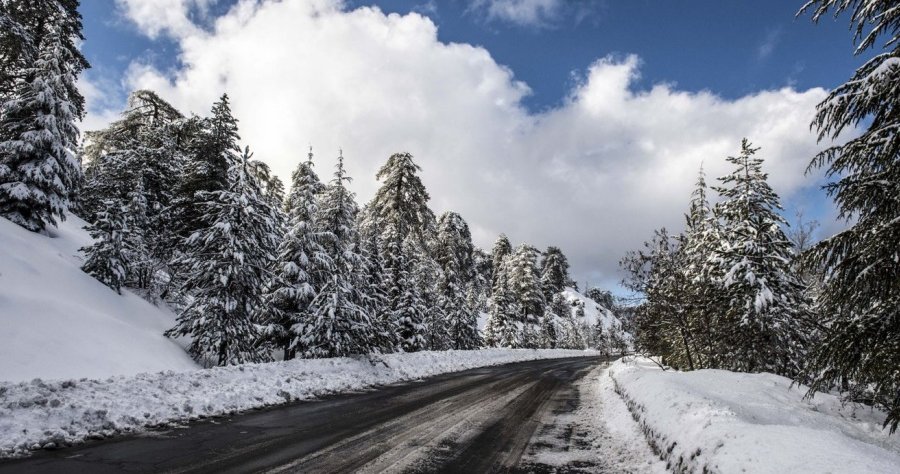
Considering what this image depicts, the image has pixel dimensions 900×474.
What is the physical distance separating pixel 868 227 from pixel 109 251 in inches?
890

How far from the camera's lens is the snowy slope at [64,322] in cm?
1062

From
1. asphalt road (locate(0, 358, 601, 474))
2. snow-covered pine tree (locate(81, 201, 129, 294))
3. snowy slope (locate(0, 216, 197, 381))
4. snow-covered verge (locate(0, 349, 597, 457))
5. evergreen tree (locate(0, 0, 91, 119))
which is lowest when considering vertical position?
asphalt road (locate(0, 358, 601, 474))

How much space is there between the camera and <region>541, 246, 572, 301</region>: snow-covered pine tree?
7981 centimetres

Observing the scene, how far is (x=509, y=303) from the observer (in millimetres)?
47750

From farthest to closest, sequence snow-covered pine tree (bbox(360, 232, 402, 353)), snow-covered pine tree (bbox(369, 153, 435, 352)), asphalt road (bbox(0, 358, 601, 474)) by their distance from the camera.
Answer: snow-covered pine tree (bbox(369, 153, 435, 352)), snow-covered pine tree (bbox(360, 232, 402, 353)), asphalt road (bbox(0, 358, 601, 474))

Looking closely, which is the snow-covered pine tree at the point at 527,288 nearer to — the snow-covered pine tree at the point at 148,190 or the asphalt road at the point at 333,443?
the snow-covered pine tree at the point at 148,190

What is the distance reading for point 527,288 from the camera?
58125 millimetres

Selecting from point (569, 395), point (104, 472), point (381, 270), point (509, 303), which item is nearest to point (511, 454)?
point (104, 472)

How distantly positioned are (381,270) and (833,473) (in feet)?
79.1

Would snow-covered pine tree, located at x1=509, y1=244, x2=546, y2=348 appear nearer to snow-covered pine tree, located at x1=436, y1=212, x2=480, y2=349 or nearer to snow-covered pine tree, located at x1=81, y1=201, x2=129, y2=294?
snow-covered pine tree, located at x1=436, y1=212, x2=480, y2=349

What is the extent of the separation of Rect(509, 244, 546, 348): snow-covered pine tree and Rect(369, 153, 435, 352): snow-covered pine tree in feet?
56.4

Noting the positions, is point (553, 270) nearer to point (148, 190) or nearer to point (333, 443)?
point (148, 190)

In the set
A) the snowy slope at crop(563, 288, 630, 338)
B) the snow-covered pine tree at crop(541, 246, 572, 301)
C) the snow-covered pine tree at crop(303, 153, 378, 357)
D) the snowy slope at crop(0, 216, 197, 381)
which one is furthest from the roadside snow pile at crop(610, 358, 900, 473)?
the snowy slope at crop(563, 288, 630, 338)

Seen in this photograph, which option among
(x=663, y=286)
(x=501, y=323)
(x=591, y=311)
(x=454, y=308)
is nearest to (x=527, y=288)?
(x=501, y=323)
